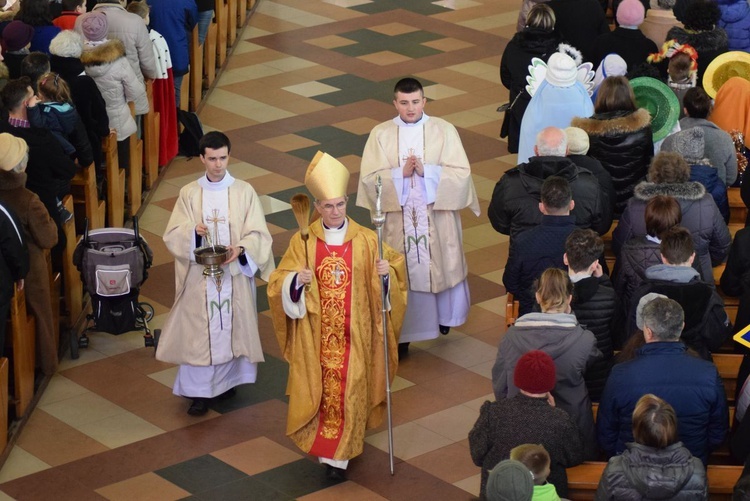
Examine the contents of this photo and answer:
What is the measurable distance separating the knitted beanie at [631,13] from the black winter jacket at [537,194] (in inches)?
130

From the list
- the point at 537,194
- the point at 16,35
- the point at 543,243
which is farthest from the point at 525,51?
the point at 543,243

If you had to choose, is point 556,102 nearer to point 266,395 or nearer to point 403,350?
point 403,350

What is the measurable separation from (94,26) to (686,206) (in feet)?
16.5

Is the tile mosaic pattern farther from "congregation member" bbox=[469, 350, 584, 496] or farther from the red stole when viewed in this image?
"congregation member" bbox=[469, 350, 584, 496]

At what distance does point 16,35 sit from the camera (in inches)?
412

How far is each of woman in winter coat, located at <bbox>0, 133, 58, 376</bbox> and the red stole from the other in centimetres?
194

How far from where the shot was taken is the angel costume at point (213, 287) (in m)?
8.44

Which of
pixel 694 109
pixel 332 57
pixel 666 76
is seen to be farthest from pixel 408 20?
pixel 694 109

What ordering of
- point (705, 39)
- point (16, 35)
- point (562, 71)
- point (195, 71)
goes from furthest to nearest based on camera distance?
point (195, 71) < point (705, 39) < point (16, 35) < point (562, 71)

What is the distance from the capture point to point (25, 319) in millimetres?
8727

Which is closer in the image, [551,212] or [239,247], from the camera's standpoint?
[551,212]

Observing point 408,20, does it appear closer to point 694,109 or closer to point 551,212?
point 694,109

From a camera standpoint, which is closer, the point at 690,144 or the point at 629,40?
the point at 690,144

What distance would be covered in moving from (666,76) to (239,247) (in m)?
4.06
